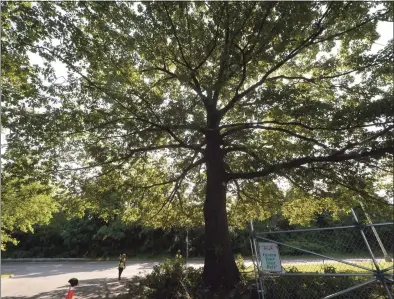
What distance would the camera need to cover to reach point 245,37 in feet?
23.9

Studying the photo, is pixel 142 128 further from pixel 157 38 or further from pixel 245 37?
pixel 245 37

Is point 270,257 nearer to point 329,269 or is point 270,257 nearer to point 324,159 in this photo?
point 324,159

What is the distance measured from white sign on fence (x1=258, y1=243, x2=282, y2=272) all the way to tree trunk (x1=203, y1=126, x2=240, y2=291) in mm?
2770

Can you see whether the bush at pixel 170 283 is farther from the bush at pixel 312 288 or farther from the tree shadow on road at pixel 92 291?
the bush at pixel 312 288

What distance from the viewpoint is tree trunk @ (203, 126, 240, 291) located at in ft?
29.0

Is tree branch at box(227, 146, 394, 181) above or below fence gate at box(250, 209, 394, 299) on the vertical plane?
above

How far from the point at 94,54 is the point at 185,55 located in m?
2.53

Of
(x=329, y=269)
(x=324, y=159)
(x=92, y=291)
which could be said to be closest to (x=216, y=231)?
(x=329, y=269)

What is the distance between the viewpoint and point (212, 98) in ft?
32.4

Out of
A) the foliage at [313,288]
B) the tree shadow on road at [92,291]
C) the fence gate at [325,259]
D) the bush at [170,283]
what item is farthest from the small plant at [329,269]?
the tree shadow on road at [92,291]

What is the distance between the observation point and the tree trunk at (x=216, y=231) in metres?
8.85

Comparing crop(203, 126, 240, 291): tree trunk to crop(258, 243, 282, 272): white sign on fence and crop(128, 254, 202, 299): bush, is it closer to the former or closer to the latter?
crop(128, 254, 202, 299): bush

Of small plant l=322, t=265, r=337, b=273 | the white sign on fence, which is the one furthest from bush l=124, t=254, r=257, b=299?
small plant l=322, t=265, r=337, b=273

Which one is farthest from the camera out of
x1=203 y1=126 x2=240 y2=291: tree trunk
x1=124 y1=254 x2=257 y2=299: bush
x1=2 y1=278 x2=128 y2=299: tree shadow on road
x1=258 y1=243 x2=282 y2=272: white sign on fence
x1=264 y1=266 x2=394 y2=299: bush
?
x1=2 y1=278 x2=128 y2=299: tree shadow on road
